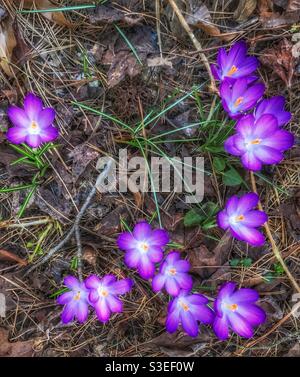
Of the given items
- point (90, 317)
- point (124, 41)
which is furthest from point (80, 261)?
point (124, 41)

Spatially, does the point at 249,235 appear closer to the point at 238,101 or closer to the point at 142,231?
the point at 142,231

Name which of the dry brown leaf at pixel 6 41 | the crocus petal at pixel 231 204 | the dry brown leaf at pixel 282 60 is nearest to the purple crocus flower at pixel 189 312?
the crocus petal at pixel 231 204

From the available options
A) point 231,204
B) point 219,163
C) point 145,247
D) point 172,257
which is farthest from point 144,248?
point 219,163

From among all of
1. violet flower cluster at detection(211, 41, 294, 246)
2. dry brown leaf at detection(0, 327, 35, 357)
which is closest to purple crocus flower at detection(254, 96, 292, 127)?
violet flower cluster at detection(211, 41, 294, 246)

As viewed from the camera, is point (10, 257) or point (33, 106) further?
point (10, 257)

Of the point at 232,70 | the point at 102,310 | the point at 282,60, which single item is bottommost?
the point at 102,310

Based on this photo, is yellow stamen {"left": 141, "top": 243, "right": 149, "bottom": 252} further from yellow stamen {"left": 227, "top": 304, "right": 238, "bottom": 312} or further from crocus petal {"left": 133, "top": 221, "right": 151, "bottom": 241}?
yellow stamen {"left": 227, "top": 304, "right": 238, "bottom": 312}

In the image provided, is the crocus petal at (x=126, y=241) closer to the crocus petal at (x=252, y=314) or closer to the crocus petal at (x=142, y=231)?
the crocus petal at (x=142, y=231)
